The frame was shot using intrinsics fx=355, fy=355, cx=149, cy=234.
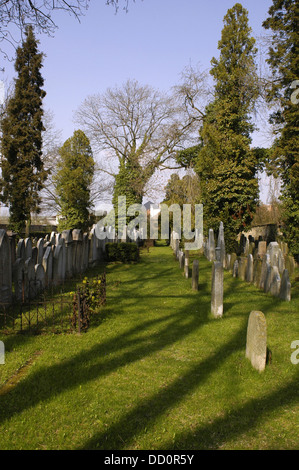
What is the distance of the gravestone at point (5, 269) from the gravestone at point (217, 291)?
14.6 feet

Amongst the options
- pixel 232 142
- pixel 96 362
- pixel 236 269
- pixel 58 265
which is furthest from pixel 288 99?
pixel 96 362

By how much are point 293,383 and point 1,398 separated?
3.69 metres

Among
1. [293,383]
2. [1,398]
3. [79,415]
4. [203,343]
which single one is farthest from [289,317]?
[1,398]

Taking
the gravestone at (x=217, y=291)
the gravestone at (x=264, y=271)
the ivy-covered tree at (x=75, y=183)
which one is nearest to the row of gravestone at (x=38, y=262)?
the gravestone at (x=217, y=291)

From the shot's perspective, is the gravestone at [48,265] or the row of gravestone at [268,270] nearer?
the row of gravestone at [268,270]

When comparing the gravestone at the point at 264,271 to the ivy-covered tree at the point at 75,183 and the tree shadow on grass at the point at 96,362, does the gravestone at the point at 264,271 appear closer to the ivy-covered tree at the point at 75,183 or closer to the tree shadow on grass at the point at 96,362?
the tree shadow on grass at the point at 96,362

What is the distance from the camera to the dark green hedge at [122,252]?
58.2 feet

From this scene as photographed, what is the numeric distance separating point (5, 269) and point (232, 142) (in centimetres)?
1521

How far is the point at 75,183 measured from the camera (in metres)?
29.0

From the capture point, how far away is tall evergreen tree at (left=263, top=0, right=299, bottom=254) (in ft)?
48.3

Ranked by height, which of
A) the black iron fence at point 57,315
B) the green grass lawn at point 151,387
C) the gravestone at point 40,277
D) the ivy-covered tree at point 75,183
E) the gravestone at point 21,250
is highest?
the ivy-covered tree at point 75,183

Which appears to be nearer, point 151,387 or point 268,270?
point 151,387

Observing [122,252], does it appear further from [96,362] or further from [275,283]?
[96,362]

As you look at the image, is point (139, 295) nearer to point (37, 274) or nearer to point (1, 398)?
point (37, 274)
